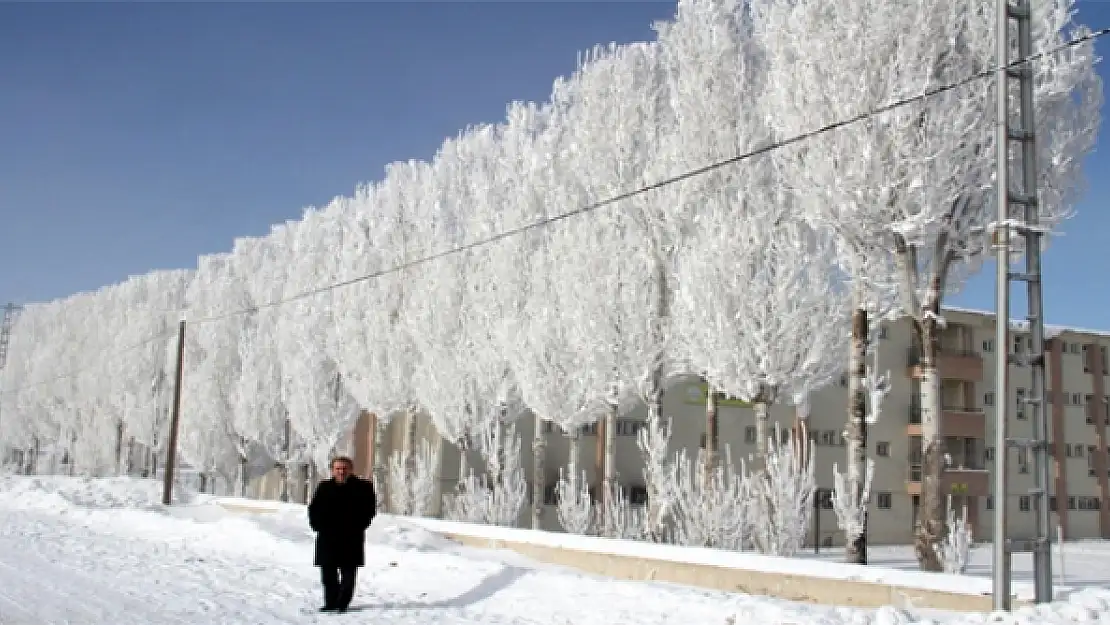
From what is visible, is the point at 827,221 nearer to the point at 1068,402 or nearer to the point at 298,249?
the point at 298,249

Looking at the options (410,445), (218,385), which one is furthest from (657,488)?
(218,385)

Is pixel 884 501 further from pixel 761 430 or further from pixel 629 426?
pixel 761 430

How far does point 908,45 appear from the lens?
15250 millimetres

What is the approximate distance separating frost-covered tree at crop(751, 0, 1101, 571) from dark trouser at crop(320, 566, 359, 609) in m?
8.84

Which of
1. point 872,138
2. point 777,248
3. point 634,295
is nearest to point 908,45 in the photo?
point 872,138

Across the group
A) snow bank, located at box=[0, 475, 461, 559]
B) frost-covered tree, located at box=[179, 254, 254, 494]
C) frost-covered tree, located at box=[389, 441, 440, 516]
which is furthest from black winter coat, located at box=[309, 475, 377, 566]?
A: frost-covered tree, located at box=[179, 254, 254, 494]

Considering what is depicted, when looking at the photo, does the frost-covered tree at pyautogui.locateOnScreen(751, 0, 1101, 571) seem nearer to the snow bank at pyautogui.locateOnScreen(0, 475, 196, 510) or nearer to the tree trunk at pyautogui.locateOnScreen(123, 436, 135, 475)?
the snow bank at pyautogui.locateOnScreen(0, 475, 196, 510)

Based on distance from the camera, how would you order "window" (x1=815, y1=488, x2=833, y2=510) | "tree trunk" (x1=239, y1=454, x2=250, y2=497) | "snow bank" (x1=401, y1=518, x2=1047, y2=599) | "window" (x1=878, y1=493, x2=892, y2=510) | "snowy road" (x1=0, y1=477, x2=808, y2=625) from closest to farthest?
"snowy road" (x1=0, y1=477, x2=808, y2=625) < "snow bank" (x1=401, y1=518, x2=1047, y2=599) < "window" (x1=815, y1=488, x2=833, y2=510) < "window" (x1=878, y1=493, x2=892, y2=510) < "tree trunk" (x1=239, y1=454, x2=250, y2=497)

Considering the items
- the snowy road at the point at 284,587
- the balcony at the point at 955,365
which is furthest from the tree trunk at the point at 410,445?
the balcony at the point at 955,365

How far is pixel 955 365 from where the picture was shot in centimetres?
3997

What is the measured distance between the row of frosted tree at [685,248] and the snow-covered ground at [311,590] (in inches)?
206

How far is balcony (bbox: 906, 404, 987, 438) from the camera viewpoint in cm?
3897

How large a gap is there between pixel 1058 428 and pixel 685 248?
109 feet

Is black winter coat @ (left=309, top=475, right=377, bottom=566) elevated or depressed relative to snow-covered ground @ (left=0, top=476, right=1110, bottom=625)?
elevated
